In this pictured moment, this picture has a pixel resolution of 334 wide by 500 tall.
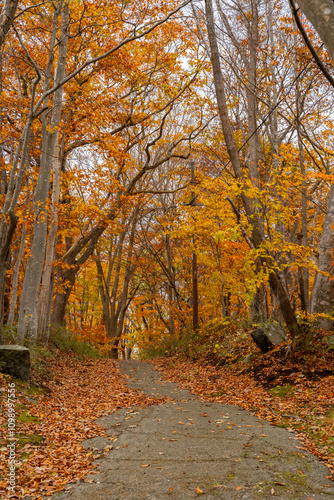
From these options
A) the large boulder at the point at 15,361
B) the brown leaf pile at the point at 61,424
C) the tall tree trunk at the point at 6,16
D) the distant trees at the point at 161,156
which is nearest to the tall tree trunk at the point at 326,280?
the distant trees at the point at 161,156

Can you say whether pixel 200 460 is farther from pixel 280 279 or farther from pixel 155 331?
pixel 155 331

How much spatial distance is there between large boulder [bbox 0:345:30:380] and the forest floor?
0.18m

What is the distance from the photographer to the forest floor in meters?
3.22

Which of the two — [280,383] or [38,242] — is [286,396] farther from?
[38,242]

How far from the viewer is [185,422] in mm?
5422

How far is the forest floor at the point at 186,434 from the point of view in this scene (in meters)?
3.22

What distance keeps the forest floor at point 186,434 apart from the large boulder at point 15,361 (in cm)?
18

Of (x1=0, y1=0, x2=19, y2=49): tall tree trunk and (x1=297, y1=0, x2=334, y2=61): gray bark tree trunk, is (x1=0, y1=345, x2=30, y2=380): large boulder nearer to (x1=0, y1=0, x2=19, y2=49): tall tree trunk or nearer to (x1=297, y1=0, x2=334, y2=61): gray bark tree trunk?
(x1=0, y1=0, x2=19, y2=49): tall tree trunk

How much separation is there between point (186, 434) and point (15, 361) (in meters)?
3.26

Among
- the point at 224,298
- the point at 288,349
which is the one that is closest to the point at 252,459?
the point at 288,349

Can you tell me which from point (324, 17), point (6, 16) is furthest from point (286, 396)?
point (6, 16)

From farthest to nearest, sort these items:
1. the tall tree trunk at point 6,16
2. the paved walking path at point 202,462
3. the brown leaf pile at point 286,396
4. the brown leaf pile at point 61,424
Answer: the tall tree trunk at point 6,16, the brown leaf pile at point 286,396, the brown leaf pile at point 61,424, the paved walking path at point 202,462

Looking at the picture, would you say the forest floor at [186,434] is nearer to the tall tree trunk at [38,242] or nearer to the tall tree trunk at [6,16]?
the tall tree trunk at [38,242]

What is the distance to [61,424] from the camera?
518 centimetres
